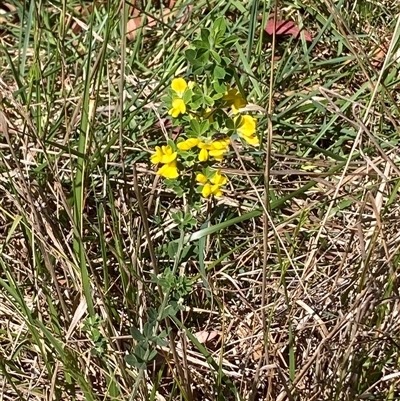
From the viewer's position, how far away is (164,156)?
1073 millimetres

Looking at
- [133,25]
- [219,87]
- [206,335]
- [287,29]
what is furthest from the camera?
[133,25]

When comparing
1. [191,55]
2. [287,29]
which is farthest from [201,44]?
[287,29]

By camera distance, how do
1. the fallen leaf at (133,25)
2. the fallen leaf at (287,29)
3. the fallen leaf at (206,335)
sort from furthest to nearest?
the fallen leaf at (133,25)
the fallen leaf at (287,29)
the fallen leaf at (206,335)

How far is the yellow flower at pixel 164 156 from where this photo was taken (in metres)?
1.07

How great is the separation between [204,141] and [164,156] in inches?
2.6

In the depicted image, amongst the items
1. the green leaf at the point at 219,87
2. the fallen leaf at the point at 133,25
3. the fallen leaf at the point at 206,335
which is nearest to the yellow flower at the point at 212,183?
the green leaf at the point at 219,87

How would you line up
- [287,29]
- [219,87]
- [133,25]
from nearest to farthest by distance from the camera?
1. [219,87]
2. [287,29]
3. [133,25]

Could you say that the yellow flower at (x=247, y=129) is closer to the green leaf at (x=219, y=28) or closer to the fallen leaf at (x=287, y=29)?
the green leaf at (x=219, y=28)

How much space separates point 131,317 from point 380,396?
1.48 ft

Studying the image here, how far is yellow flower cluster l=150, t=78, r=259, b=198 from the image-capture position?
1041 millimetres

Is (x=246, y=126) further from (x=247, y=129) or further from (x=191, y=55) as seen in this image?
(x=191, y=55)

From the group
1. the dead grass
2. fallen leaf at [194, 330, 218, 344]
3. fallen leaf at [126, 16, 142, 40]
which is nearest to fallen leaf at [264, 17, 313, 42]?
the dead grass

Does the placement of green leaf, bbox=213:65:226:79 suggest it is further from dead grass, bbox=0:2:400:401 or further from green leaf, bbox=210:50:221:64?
dead grass, bbox=0:2:400:401

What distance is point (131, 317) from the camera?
1.33 metres
